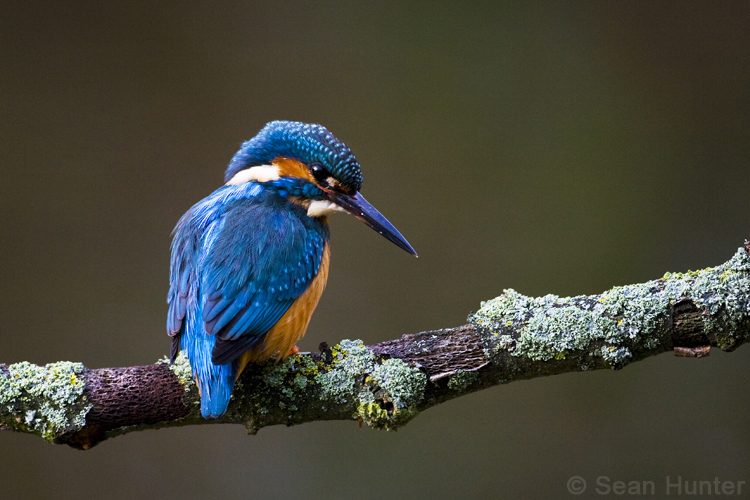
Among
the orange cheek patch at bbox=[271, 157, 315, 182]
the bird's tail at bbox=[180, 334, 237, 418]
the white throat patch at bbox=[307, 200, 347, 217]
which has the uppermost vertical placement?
the orange cheek patch at bbox=[271, 157, 315, 182]

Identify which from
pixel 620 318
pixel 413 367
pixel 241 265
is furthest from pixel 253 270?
pixel 620 318

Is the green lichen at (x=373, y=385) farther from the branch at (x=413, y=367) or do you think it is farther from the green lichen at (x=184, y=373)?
the green lichen at (x=184, y=373)

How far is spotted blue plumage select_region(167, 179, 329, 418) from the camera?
138 centimetres

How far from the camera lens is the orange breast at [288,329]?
1.49 metres

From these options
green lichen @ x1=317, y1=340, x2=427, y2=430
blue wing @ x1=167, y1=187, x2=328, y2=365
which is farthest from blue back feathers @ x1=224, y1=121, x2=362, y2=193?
green lichen @ x1=317, y1=340, x2=427, y2=430

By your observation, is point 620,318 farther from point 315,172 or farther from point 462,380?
point 315,172

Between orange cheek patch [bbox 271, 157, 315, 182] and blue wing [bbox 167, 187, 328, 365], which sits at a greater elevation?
orange cheek patch [bbox 271, 157, 315, 182]

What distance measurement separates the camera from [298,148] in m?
1.69

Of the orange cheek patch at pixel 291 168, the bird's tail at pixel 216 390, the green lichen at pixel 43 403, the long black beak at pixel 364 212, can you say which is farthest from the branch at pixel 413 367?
the orange cheek patch at pixel 291 168

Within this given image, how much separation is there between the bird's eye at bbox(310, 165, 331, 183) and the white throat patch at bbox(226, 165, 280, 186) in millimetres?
95

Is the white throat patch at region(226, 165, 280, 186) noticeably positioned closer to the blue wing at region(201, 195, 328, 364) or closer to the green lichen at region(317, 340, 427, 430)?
the blue wing at region(201, 195, 328, 364)

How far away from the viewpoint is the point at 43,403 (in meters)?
1.40

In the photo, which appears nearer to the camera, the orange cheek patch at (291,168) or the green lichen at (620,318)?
the green lichen at (620,318)

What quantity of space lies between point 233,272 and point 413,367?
0.43 metres
